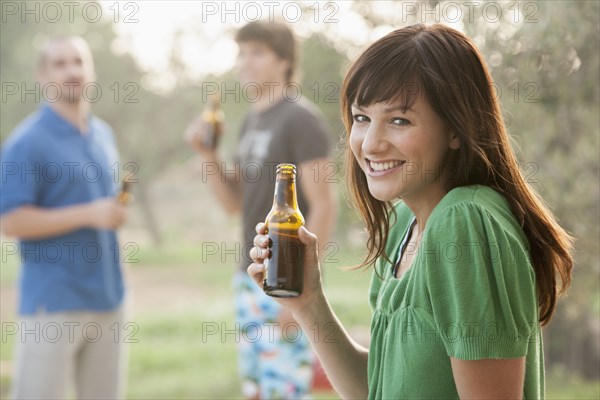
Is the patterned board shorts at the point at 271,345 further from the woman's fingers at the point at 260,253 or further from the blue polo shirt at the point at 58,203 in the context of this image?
the woman's fingers at the point at 260,253

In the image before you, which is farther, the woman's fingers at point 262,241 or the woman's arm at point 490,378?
the woman's fingers at point 262,241

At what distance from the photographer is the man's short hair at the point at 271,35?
3.69 meters

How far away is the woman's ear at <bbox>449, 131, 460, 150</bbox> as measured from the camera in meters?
1.58

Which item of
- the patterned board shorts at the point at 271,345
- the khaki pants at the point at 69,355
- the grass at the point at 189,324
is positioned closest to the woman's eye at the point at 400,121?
the grass at the point at 189,324

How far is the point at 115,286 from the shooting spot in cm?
383

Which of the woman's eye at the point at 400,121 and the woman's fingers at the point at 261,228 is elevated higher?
the woman's eye at the point at 400,121

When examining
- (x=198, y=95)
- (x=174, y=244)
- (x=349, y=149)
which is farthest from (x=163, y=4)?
(x=349, y=149)

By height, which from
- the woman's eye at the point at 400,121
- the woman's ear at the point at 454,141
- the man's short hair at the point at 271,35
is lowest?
the woman's ear at the point at 454,141

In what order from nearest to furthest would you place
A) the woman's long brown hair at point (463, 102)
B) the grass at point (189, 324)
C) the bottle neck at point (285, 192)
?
the woman's long brown hair at point (463, 102)
the bottle neck at point (285, 192)
the grass at point (189, 324)

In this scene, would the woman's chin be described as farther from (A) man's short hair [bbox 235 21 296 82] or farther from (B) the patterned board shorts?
(A) man's short hair [bbox 235 21 296 82]

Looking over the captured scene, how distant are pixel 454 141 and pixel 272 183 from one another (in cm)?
199

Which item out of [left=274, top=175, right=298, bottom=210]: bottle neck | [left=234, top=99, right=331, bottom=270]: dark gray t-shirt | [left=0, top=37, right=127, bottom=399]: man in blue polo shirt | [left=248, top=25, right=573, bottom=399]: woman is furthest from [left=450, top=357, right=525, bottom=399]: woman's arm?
[left=0, top=37, right=127, bottom=399]: man in blue polo shirt

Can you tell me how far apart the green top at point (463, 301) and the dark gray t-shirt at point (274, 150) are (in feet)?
6.55

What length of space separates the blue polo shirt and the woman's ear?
2.44 metres
